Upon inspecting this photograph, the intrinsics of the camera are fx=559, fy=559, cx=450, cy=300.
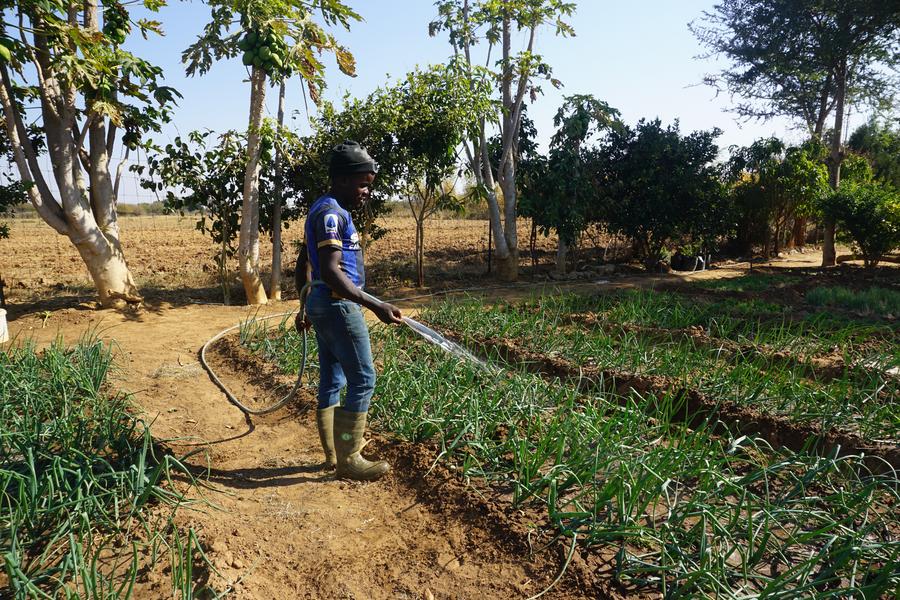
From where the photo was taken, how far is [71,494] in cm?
218

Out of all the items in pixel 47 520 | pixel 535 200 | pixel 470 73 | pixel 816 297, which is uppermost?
pixel 470 73

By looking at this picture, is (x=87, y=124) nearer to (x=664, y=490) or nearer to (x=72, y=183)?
(x=72, y=183)

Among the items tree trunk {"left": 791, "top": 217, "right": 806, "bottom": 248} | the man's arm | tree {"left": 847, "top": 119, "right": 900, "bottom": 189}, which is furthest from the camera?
tree {"left": 847, "top": 119, "right": 900, "bottom": 189}

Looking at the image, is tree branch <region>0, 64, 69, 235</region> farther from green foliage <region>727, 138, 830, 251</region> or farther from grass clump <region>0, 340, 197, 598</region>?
green foliage <region>727, 138, 830, 251</region>

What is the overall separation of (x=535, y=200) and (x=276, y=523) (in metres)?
9.03

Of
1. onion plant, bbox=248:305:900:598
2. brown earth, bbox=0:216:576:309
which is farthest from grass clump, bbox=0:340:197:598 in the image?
brown earth, bbox=0:216:576:309

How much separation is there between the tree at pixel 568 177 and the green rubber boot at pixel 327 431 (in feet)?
26.5

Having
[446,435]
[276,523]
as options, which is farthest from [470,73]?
[276,523]

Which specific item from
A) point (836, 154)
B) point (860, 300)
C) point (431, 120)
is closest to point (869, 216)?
point (836, 154)

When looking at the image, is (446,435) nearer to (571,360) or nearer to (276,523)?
(276,523)

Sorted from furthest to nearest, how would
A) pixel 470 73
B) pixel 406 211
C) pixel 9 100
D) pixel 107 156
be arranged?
pixel 406 211, pixel 470 73, pixel 107 156, pixel 9 100

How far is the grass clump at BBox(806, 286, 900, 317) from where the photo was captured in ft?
22.8

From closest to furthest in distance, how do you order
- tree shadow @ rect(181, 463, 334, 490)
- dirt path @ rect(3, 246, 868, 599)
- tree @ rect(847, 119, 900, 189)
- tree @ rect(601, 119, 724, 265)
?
dirt path @ rect(3, 246, 868, 599) → tree shadow @ rect(181, 463, 334, 490) → tree @ rect(601, 119, 724, 265) → tree @ rect(847, 119, 900, 189)

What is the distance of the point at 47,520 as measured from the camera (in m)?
2.22
